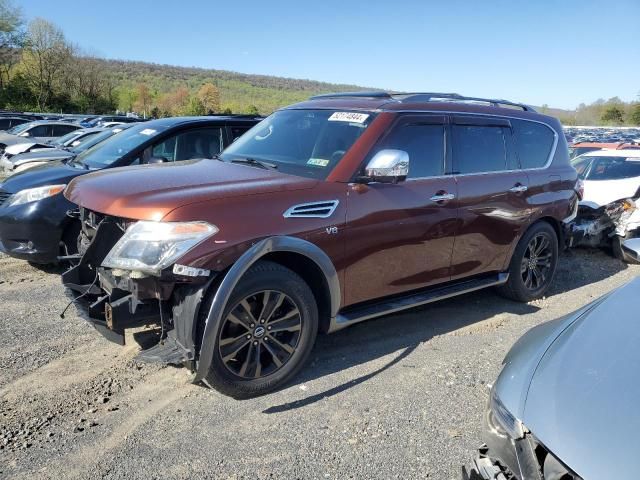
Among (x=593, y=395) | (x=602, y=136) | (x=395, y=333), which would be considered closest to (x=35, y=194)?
(x=395, y=333)

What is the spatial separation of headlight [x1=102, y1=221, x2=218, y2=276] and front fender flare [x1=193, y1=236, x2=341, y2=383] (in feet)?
0.86

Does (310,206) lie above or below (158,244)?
above

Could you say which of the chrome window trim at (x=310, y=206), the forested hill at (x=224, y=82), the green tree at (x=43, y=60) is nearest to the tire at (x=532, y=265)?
the chrome window trim at (x=310, y=206)

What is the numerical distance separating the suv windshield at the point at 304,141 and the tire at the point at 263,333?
2.95 ft

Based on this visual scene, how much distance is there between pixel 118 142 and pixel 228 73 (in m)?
125

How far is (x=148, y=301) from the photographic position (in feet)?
10.7

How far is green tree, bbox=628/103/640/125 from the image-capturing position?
7070cm

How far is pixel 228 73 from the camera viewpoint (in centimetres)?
12362

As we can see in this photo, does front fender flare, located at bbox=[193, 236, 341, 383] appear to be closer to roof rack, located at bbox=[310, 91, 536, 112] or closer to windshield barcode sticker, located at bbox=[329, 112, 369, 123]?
windshield barcode sticker, located at bbox=[329, 112, 369, 123]

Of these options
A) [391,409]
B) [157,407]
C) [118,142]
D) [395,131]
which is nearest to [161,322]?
[157,407]

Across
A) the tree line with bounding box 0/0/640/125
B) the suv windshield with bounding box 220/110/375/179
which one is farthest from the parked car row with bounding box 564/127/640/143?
the suv windshield with bounding box 220/110/375/179

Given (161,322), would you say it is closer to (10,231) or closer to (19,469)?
(19,469)

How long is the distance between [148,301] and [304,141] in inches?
71.0

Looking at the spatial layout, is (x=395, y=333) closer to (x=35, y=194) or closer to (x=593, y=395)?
(x=593, y=395)
